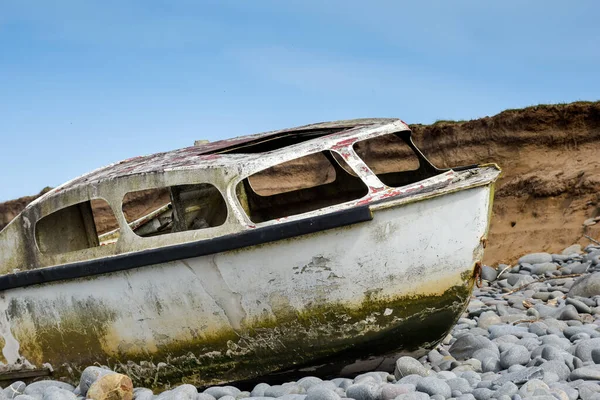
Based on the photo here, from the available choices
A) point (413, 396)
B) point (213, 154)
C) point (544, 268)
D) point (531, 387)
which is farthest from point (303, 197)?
point (544, 268)

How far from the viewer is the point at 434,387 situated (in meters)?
4.95

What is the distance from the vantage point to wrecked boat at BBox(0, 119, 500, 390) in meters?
5.77

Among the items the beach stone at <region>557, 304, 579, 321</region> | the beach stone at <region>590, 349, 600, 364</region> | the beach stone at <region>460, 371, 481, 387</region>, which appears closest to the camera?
the beach stone at <region>460, 371, 481, 387</region>

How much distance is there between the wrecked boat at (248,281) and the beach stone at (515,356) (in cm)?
52

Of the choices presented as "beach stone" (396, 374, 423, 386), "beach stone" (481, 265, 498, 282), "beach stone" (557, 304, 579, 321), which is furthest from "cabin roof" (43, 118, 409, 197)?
"beach stone" (481, 265, 498, 282)

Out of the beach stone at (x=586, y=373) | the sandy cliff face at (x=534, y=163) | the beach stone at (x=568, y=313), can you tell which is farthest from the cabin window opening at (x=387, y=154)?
the beach stone at (x=586, y=373)

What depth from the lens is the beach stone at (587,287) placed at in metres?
8.48

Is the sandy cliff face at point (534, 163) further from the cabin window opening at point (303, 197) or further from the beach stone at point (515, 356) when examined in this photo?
the beach stone at point (515, 356)

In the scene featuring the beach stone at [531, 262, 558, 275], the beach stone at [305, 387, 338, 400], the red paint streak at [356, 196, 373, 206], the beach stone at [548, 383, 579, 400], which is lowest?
the beach stone at [531, 262, 558, 275]

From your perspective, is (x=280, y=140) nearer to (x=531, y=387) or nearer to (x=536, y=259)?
(x=531, y=387)

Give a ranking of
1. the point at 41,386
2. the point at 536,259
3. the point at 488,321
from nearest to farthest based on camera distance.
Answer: the point at 41,386, the point at 488,321, the point at 536,259

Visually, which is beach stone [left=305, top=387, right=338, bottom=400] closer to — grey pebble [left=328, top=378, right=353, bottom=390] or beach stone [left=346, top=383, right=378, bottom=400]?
beach stone [left=346, top=383, right=378, bottom=400]

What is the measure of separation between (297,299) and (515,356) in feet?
5.78

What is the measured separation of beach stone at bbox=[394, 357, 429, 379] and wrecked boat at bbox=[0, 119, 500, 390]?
1.06ft
